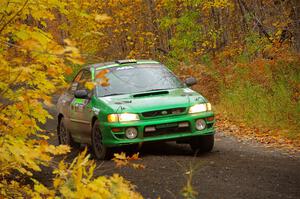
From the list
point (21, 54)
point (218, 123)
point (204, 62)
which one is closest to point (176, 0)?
point (204, 62)

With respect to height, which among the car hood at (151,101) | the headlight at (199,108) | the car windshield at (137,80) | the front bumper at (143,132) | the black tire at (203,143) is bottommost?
the black tire at (203,143)

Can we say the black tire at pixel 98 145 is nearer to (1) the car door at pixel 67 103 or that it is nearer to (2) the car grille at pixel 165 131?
(2) the car grille at pixel 165 131

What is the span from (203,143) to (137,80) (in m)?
1.71

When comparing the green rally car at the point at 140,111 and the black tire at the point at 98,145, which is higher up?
the green rally car at the point at 140,111

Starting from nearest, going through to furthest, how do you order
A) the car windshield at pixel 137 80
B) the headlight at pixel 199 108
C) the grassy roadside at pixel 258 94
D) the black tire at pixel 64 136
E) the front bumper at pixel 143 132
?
the front bumper at pixel 143 132, the headlight at pixel 199 108, the car windshield at pixel 137 80, the black tire at pixel 64 136, the grassy roadside at pixel 258 94

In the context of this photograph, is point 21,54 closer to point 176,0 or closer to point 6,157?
point 6,157

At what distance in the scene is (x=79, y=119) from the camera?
38.6 ft

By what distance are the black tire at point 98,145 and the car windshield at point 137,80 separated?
0.68 meters

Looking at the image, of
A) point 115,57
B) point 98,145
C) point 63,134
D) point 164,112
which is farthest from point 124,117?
point 115,57

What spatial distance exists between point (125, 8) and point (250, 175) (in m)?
24.3

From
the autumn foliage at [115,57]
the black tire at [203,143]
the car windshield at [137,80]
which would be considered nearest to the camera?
the autumn foliage at [115,57]

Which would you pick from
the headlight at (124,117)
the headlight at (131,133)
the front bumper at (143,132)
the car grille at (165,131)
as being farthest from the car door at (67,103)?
the car grille at (165,131)

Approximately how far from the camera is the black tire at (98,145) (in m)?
10.5

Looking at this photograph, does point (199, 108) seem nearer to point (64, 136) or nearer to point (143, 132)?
point (143, 132)
